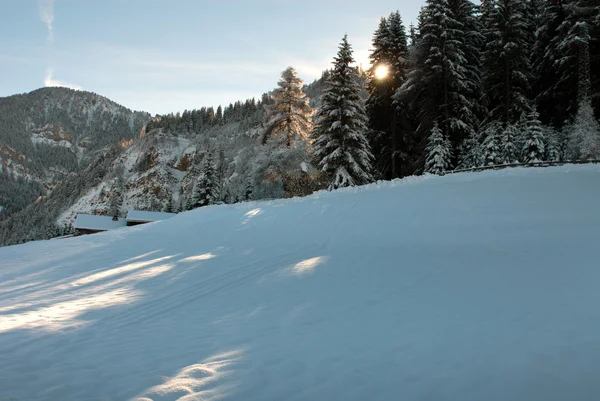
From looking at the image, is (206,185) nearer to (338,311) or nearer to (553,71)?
(553,71)

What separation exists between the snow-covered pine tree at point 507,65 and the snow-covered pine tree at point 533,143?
1642 millimetres

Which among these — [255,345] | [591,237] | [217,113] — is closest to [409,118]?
[591,237]

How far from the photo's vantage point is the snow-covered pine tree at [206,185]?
137ft

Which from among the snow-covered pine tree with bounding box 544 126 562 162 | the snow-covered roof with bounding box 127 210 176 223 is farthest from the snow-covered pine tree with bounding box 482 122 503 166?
the snow-covered roof with bounding box 127 210 176 223

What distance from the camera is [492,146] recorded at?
81.0 feet

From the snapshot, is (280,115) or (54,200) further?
(54,200)

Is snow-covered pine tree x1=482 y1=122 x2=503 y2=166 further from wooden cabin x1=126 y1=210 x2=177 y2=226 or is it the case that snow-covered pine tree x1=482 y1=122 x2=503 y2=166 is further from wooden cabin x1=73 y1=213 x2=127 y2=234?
wooden cabin x1=73 y1=213 x2=127 y2=234

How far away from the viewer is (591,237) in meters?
9.63

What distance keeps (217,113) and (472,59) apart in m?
157

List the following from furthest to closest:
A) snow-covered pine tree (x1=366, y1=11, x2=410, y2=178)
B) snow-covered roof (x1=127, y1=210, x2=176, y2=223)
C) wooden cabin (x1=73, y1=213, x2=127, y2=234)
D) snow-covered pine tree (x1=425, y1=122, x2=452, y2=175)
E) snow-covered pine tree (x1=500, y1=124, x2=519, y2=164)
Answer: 1. snow-covered roof (x1=127, y1=210, x2=176, y2=223)
2. wooden cabin (x1=73, y1=213, x2=127, y2=234)
3. snow-covered pine tree (x1=366, y1=11, x2=410, y2=178)
4. snow-covered pine tree (x1=425, y1=122, x2=452, y2=175)
5. snow-covered pine tree (x1=500, y1=124, x2=519, y2=164)

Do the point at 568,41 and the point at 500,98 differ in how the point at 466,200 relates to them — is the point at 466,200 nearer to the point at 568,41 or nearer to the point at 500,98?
the point at 500,98

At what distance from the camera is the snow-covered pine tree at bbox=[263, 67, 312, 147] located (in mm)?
31109

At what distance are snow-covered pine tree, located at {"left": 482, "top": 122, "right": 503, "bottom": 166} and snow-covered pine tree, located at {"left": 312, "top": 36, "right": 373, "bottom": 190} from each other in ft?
27.2

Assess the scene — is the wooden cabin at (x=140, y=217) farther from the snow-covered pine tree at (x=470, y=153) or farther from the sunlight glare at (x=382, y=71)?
the snow-covered pine tree at (x=470, y=153)
